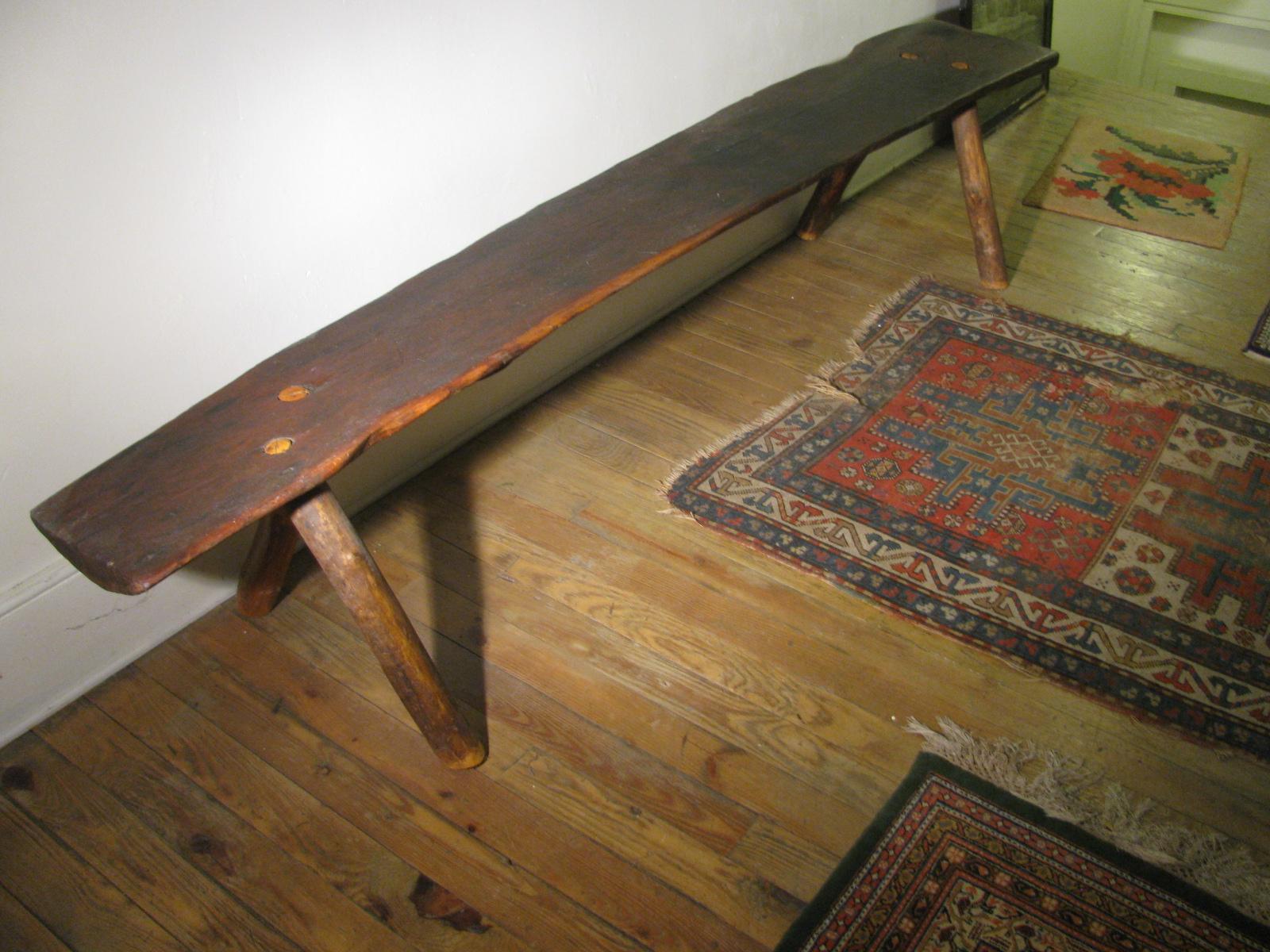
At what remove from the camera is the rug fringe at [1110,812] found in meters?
1.72

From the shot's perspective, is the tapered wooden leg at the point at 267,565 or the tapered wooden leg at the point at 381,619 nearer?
the tapered wooden leg at the point at 381,619

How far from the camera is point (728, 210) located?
89.9 inches

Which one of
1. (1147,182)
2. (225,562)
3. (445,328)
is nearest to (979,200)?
(1147,182)

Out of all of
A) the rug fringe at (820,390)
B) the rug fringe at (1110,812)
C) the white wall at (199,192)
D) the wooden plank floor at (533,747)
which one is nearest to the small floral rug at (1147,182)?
the rug fringe at (820,390)

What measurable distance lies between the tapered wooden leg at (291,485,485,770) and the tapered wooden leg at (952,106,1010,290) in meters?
2.14

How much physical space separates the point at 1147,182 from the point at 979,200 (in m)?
1.04

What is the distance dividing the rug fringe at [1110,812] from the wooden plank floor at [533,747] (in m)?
0.04

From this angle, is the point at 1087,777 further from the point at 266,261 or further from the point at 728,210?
the point at 266,261

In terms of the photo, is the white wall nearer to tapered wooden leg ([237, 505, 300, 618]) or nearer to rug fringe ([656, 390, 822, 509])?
tapered wooden leg ([237, 505, 300, 618])

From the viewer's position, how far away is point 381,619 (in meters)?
1.75

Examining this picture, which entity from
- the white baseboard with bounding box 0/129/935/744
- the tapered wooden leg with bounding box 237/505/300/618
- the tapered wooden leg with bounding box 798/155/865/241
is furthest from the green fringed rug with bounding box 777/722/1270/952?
the tapered wooden leg with bounding box 798/155/865/241

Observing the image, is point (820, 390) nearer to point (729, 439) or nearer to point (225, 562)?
point (729, 439)

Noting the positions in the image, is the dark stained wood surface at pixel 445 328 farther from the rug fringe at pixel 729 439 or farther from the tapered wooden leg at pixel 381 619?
the rug fringe at pixel 729 439

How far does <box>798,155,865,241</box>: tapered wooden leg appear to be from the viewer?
333 centimetres
